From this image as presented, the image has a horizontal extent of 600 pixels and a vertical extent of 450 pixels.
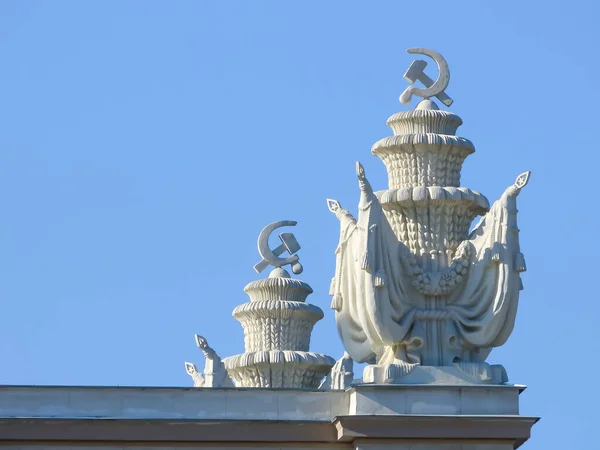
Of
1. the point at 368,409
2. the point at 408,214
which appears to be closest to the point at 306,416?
the point at 368,409

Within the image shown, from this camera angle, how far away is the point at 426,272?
44562 millimetres

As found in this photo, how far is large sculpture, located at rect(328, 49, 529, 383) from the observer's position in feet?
144

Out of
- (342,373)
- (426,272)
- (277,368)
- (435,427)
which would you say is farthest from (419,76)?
(277,368)

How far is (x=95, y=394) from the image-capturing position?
43.8 meters

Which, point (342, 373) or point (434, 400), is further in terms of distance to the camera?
point (342, 373)

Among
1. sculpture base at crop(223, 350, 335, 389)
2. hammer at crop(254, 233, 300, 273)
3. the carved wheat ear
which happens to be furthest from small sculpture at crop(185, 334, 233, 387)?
the carved wheat ear

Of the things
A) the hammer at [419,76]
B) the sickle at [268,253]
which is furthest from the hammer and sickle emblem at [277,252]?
the hammer at [419,76]

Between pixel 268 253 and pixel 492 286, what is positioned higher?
pixel 268 253

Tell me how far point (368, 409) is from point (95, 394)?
442 centimetres

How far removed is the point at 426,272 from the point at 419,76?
3.77 metres

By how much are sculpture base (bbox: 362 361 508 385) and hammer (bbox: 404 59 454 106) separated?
4.87 m

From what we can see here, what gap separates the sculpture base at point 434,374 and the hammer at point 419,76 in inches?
192

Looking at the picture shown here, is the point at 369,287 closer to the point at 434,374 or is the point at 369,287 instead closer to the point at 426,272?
the point at 426,272

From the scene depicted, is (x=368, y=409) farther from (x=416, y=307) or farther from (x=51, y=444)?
(x=51, y=444)
